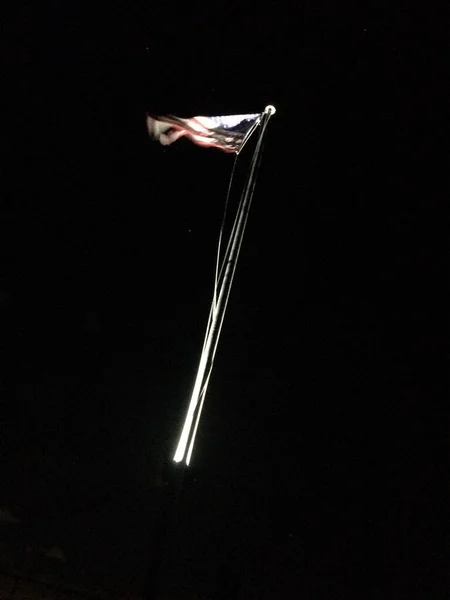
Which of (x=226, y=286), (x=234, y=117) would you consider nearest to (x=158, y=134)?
(x=234, y=117)

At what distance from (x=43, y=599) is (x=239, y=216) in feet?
22.5

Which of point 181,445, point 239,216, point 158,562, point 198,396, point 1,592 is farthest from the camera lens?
point 1,592

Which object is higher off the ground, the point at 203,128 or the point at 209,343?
the point at 203,128

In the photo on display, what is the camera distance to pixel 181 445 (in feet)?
17.2

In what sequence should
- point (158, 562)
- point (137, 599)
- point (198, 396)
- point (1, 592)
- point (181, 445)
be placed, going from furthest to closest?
point (137, 599), point (1, 592), point (198, 396), point (181, 445), point (158, 562)

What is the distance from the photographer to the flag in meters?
6.45

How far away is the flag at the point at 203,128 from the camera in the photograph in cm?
645

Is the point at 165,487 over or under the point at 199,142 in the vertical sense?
under

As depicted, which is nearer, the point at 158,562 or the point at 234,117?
the point at 158,562

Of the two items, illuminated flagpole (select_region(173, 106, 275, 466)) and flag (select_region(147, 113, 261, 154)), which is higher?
flag (select_region(147, 113, 261, 154))

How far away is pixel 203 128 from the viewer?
21.4 ft

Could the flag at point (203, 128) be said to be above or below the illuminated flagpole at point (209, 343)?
above

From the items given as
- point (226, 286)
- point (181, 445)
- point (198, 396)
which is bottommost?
point (181, 445)

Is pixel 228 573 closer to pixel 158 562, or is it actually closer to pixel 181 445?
pixel 158 562
